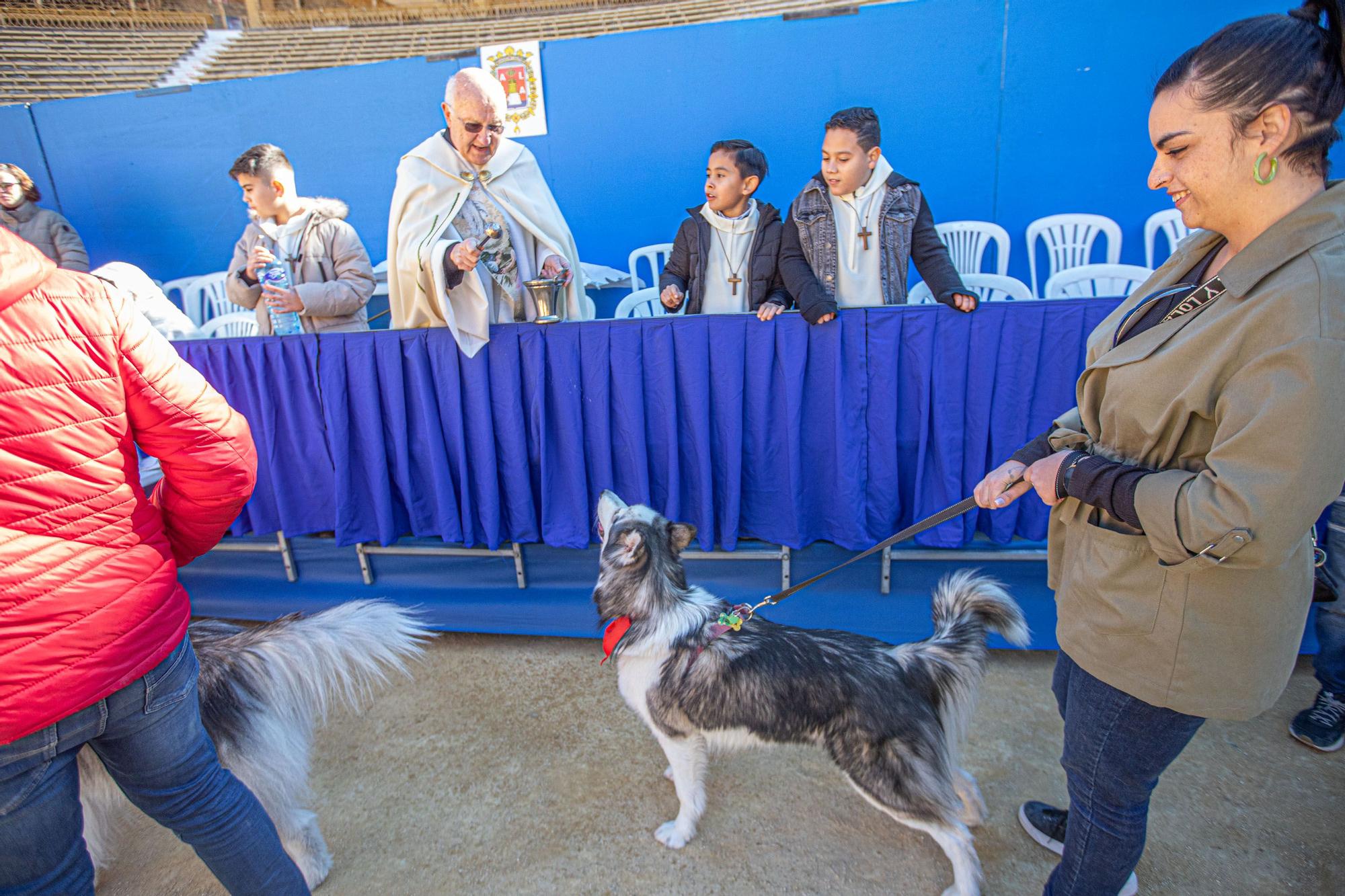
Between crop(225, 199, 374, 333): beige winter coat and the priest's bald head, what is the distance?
3.19 feet

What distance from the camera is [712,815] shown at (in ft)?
7.30

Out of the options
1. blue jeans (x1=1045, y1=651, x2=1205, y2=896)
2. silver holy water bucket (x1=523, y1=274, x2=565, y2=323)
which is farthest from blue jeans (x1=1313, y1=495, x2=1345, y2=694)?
silver holy water bucket (x1=523, y1=274, x2=565, y2=323)

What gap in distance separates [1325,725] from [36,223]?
370 inches

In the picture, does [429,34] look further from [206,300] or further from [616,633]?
[616,633]

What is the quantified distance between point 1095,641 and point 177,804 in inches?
80.9

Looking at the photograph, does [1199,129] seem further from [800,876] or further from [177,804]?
[177,804]

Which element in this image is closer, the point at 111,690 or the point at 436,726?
the point at 111,690

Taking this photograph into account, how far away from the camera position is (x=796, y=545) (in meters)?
2.80

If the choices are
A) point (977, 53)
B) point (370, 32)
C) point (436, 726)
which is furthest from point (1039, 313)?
point (370, 32)

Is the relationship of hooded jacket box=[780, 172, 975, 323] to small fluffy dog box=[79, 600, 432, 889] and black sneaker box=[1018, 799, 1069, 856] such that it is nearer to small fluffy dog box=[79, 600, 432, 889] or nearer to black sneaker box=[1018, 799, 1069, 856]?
black sneaker box=[1018, 799, 1069, 856]

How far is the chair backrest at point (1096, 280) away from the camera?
4039 mm

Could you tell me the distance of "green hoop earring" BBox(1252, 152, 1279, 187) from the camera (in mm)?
1057

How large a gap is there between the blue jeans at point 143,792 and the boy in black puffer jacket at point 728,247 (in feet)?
9.05

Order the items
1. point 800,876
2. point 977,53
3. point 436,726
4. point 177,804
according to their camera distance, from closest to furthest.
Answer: point 177,804 → point 800,876 → point 436,726 → point 977,53
